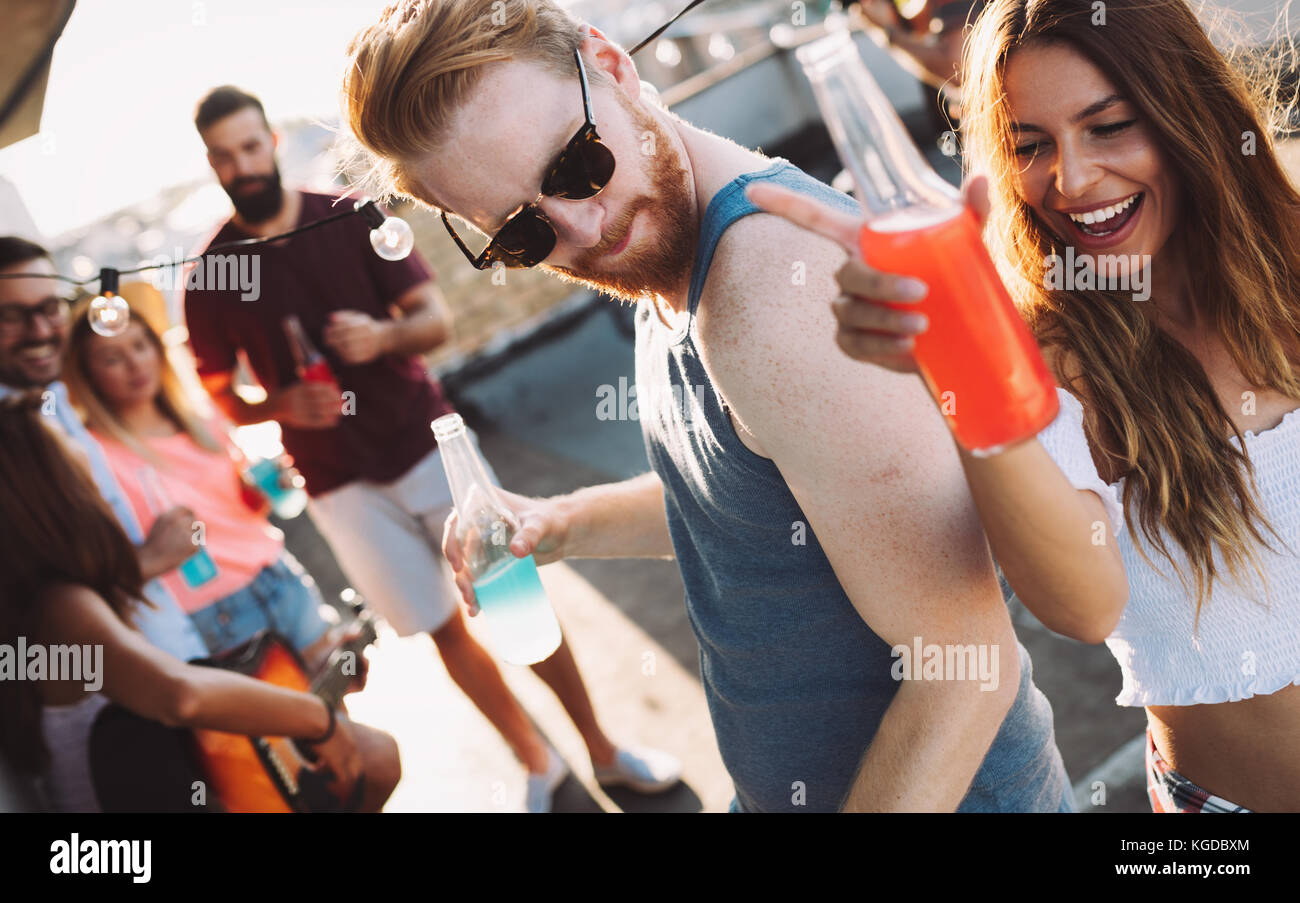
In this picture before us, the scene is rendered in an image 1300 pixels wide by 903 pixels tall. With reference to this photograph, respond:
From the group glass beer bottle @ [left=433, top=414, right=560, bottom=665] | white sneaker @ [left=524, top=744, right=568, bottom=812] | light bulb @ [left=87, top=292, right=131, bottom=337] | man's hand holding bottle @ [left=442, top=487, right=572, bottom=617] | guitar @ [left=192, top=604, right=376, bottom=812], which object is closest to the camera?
man's hand holding bottle @ [left=442, top=487, right=572, bottom=617]

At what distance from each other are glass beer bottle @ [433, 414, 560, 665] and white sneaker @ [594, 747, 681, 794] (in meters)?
1.56

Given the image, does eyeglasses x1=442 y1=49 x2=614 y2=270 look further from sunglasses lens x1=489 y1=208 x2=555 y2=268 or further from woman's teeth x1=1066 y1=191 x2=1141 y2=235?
woman's teeth x1=1066 y1=191 x2=1141 y2=235

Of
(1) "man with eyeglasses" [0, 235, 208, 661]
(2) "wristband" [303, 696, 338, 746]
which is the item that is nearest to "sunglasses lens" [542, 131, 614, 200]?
(1) "man with eyeglasses" [0, 235, 208, 661]

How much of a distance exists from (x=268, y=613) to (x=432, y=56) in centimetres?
251

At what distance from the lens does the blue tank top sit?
1227 millimetres

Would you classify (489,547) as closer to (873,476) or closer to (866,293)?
(873,476)

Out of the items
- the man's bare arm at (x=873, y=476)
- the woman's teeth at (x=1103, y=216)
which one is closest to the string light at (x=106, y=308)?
the man's bare arm at (x=873, y=476)

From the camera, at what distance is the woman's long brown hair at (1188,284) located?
141 cm

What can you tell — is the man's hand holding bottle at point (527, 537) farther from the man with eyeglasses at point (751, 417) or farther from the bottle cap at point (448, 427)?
the man with eyeglasses at point (751, 417)

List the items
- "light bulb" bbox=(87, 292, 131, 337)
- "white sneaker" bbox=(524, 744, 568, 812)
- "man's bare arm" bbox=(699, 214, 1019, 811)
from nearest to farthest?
"man's bare arm" bbox=(699, 214, 1019, 811), "light bulb" bbox=(87, 292, 131, 337), "white sneaker" bbox=(524, 744, 568, 812)

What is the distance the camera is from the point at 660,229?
1.25 metres
